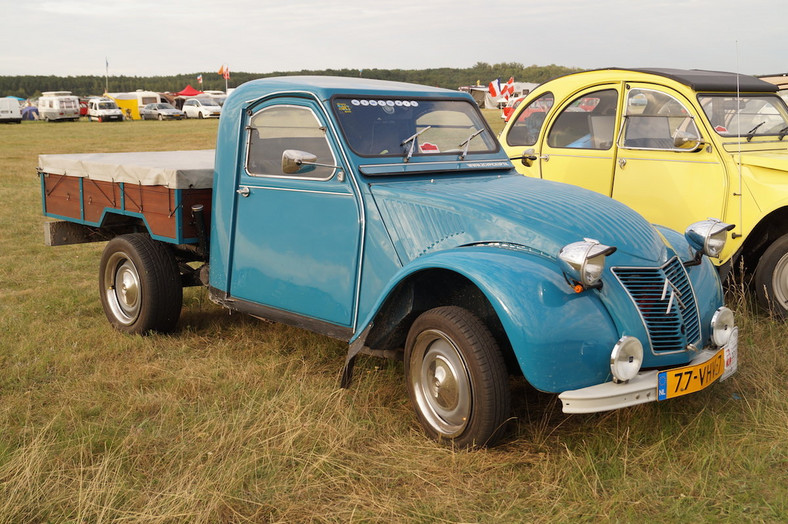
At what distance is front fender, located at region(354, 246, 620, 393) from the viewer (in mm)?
3240

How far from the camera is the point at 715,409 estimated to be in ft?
13.1

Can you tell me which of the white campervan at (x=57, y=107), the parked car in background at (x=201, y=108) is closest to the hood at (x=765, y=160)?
the parked car in background at (x=201, y=108)

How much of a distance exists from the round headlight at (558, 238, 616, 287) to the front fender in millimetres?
74

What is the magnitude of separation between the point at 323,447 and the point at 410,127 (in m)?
2.03

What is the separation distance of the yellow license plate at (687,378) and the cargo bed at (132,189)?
10.9 feet

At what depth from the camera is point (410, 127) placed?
4.63 meters

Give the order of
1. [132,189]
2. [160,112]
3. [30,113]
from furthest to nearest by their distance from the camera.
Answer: [30,113] → [160,112] → [132,189]

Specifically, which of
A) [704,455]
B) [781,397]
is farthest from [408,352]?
[781,397]

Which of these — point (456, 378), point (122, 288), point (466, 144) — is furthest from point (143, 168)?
point (456, 378)

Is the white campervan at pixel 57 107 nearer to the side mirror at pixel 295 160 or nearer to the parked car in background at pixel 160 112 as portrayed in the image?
the parked car in background at pixel 160 112

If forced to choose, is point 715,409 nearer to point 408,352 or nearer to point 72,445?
point 408,352

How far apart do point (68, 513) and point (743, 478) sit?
2.91m

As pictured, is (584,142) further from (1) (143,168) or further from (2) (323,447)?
(2) (323,447)

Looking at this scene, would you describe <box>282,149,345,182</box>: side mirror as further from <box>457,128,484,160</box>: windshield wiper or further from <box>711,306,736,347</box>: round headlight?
<box>711,306,736,347</box>: round headlight
